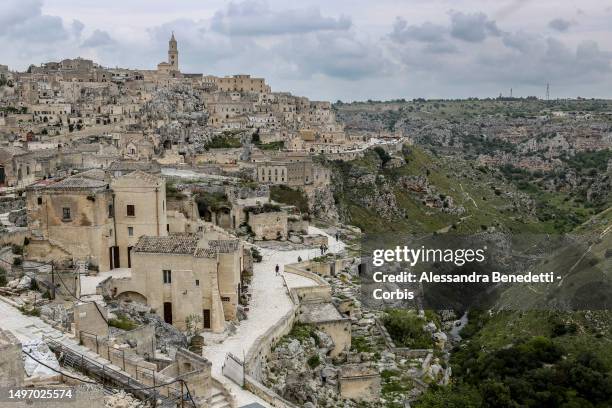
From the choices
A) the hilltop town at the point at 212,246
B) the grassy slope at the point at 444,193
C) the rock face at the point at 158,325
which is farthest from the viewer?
the grassy slope at the point at 444,193

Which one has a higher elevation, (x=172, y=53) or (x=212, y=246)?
(x=172, y=53)

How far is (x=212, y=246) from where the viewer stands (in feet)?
86.9

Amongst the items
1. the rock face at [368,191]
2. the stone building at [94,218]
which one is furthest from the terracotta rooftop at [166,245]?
the rock face at [368,191]

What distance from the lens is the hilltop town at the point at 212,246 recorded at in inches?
719

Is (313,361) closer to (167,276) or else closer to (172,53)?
(167,276)

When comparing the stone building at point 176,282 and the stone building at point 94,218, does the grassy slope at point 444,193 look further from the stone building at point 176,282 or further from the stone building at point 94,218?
the stone building at point 176,282

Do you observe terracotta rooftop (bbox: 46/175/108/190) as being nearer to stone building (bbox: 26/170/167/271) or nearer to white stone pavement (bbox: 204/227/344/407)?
stone building (bbox: 26/170/167/271)

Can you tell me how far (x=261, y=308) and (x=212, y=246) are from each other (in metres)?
3.16

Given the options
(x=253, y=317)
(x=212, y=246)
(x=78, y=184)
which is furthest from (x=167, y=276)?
(x=78, y=184)

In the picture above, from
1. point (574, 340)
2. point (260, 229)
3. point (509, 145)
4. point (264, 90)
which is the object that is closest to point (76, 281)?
point (260, 229)

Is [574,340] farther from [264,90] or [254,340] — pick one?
[264,90]

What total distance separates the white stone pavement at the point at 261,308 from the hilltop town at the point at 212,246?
3.8 inches

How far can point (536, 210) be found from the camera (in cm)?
10488

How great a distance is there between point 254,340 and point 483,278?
3353cm
